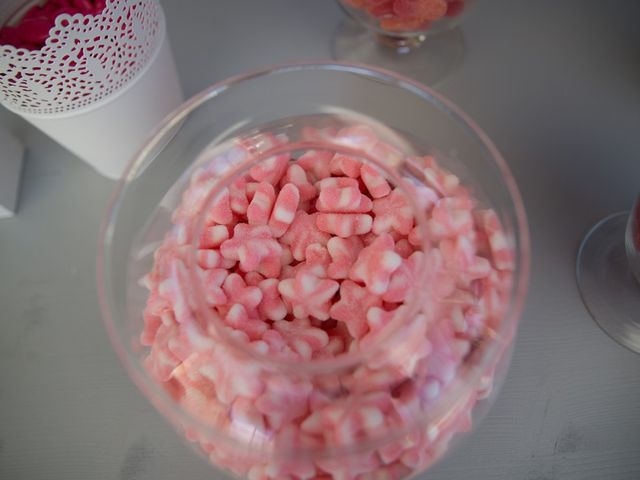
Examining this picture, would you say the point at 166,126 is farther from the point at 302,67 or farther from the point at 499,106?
the point at 499,106

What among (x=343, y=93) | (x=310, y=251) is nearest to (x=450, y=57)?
(x=343, y=93)

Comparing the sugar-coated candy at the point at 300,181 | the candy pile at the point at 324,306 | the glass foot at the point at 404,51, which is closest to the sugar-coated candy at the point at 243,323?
the candy pile at the point at 324,306

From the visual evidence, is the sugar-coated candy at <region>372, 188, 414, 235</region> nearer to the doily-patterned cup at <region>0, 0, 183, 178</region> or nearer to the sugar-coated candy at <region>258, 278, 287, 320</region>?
the sugar-coated candy at <region>258, 278, 287, 320</region>

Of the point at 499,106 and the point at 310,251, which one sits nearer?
the point at 310,251

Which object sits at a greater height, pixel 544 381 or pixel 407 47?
pixel 407 47

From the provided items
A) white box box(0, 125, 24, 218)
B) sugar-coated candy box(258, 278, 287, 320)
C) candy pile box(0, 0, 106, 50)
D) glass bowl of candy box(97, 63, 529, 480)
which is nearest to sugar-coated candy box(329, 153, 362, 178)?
glass bowl of candy box(97, 63, 529, 480)
